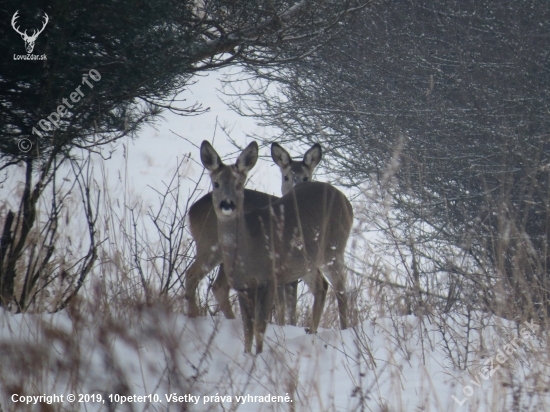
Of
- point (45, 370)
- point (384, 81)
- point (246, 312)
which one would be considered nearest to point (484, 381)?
point (246, 312)

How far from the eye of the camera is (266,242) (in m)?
5.02

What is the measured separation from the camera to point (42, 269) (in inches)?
191

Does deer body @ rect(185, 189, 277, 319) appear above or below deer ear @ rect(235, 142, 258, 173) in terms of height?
below

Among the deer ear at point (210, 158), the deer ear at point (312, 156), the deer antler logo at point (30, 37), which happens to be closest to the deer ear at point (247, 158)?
the deer ear at point (210, 158)

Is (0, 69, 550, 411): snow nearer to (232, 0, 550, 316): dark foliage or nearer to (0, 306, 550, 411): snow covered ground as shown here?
(0, 306, 550, 411): snow covered ground

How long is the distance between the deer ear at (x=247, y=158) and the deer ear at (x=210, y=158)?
179mm

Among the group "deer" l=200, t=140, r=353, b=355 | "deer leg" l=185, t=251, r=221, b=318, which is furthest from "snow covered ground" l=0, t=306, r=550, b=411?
"deer leg" l=185, t=251, r=221, b=318

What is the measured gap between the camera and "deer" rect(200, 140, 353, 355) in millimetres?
4773

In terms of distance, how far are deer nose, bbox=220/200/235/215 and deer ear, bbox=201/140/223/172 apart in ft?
1.10

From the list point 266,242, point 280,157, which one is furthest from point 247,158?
point 280,157

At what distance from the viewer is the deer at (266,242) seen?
477 cm

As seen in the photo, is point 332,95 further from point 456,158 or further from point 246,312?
point 246,312

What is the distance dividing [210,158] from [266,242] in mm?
744

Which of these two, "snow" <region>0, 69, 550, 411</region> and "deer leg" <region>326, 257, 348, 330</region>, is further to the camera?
"deer leg" <region>326, 257, 348, 330</region>
